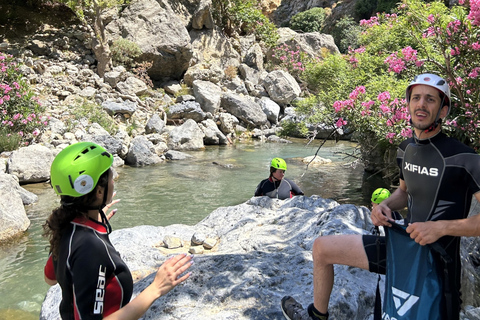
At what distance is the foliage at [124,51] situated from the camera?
737 inches

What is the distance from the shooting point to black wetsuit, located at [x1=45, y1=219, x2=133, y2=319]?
5.18 ft

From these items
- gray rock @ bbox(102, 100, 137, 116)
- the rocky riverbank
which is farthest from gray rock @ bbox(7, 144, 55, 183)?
the rocky riverbank

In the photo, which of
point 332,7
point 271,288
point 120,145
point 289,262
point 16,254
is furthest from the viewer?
point 332,7

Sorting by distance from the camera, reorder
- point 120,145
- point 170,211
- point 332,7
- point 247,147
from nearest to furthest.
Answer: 1. point 170,211
2. point 120,145
3. point 247,147
4. point 332,7

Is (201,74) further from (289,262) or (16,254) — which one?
(289,262)

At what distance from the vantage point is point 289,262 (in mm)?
3242

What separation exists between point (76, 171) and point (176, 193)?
26.7 ft

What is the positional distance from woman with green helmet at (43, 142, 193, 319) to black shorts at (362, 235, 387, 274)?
3.76 feet

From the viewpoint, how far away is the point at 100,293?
5.24 feet

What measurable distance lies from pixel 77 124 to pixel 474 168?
1320 cm

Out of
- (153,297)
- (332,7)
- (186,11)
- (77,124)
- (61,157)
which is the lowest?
(77,124)

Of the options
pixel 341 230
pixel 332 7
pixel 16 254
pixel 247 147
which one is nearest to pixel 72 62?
pixel 247 147

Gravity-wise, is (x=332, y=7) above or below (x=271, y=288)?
above

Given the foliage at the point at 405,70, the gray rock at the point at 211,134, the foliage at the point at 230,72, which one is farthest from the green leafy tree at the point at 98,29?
the foliage at the point at 405,70
